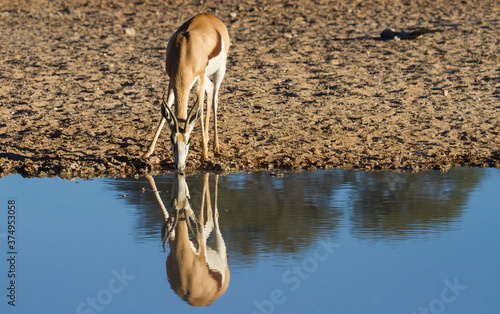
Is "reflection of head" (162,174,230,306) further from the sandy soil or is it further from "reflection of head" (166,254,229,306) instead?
the sandy soil

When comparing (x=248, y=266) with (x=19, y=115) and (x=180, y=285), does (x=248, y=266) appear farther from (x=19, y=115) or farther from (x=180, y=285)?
(x=19, y=115)

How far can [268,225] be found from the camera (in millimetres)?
6672

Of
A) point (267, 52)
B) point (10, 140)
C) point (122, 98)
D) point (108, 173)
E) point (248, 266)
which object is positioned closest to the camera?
point (248, 266)

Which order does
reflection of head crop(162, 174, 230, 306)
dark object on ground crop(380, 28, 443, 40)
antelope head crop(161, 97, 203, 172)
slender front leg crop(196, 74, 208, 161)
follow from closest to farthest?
reflection of head crop(162, 174, 230, 306) < antelope head crop(161, 97, 203, 172) < slender front leg crop(196, 74, 208, 161) < dark object on ground crop(380, 28, 443, 40)

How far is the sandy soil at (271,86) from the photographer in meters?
9.29

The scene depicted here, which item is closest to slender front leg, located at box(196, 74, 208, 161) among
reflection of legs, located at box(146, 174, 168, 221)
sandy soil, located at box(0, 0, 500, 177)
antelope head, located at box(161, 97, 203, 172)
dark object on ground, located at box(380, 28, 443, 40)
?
sandy soil, located at box(0, 0, 500, 177)

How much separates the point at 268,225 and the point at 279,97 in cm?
485

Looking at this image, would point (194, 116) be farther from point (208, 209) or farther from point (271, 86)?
point (271, 86)

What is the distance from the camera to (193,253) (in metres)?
5.98

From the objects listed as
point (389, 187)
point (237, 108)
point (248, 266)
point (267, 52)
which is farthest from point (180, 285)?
point (267, 52)

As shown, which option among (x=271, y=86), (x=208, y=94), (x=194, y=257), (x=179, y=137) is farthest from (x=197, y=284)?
(x=271, y=86)

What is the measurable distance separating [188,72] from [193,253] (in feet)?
9.89

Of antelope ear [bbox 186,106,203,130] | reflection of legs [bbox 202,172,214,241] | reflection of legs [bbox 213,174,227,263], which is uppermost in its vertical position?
antelope ear [bbox 186,106,203,130]

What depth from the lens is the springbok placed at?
823cm
